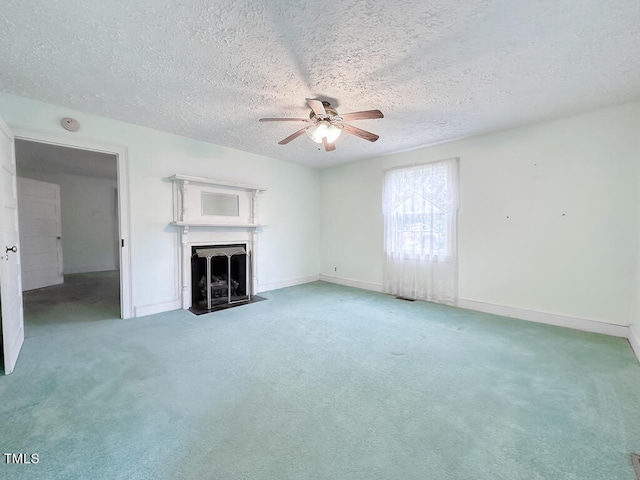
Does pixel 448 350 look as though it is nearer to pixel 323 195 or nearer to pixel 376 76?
pixel 376 76

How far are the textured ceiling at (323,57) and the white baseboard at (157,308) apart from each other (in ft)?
7.79

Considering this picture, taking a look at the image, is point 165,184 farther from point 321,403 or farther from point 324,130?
point 321,403

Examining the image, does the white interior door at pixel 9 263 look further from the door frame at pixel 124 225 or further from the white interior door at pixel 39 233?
the white interior door at pixel 39 233

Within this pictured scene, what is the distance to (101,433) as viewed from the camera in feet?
4.93

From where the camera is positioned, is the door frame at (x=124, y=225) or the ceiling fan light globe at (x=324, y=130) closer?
the ceiling fan light globe at (x=324, y=130)

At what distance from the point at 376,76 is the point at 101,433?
310cm

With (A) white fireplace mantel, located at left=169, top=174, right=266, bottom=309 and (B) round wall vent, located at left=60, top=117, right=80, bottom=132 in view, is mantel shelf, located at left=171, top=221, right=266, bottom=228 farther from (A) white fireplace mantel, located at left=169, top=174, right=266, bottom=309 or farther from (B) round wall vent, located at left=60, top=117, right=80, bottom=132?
(B) round wall vent, located at left=60, top=117, right=80, bottom=132

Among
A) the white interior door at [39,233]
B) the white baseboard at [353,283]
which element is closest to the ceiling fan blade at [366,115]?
the white baseboard at [353,283]

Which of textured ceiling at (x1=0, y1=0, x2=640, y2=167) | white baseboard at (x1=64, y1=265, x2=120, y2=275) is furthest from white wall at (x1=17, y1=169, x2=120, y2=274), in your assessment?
textured ceiling at (x1=0, y1=0, x2=640, y2=167)

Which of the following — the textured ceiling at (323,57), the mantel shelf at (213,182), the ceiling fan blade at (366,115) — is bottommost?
the mantel shelf at (213,182)

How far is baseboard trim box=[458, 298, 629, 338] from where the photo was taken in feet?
9.55

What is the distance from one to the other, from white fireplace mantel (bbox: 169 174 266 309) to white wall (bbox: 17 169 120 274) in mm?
4806

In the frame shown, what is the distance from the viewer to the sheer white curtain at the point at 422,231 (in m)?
4.01

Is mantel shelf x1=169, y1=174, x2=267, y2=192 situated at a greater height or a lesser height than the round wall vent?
lesser
